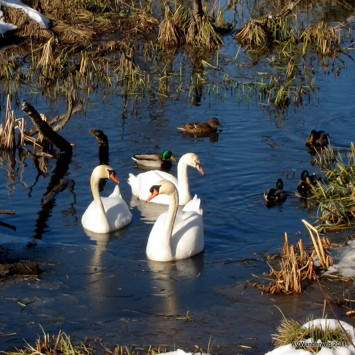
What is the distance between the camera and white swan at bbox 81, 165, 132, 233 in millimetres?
12609

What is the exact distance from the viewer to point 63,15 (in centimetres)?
2427

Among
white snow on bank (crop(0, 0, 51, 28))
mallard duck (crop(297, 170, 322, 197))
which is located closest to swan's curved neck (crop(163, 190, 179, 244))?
mallard duck (crop(297, 170, 322, 197))

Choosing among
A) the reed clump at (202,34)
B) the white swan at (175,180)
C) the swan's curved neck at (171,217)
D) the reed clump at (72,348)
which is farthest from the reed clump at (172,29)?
the reed clump at (72,348)

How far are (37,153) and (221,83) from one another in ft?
18.1

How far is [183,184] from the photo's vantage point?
1405 cm

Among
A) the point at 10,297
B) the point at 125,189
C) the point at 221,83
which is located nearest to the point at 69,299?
the point at 10,297

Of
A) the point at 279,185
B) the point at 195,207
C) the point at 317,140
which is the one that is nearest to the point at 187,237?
the point at 195,207

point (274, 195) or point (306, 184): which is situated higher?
point (306, 184)

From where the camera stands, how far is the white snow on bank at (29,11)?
76.8 ft

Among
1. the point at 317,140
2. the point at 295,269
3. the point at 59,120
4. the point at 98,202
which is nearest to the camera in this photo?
the point at 295,269

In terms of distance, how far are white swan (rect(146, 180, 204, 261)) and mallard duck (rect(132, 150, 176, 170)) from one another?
324cm

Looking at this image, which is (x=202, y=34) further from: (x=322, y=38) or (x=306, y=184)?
(x=306, y=184)

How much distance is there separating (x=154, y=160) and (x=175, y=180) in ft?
3.68

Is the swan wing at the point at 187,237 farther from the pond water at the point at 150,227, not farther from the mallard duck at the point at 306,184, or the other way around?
the mallard duck at the point at 306,184
